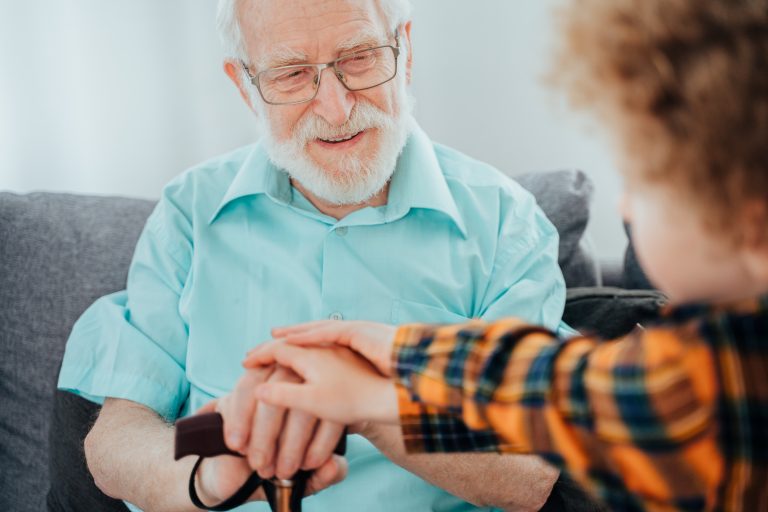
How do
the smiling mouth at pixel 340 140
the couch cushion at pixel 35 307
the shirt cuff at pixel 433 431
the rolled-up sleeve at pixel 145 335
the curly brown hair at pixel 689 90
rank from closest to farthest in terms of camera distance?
the curly brown hair at pixel 689 90 → the shirt cuff at pixel 433 431 → the rolled-up sleeve at pixel 145 335 → the smiling mouth at pixel 340 140 → the couch cushion at pixel 35 307

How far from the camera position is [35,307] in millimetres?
1732

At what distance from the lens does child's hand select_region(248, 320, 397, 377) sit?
82 centimetres

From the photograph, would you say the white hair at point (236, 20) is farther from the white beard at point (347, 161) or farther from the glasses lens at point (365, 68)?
the white beard at point (347, 161)

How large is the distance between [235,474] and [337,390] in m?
0.26

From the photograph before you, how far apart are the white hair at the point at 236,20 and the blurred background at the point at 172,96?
975 millimetres

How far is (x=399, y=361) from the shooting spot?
769 millimetres

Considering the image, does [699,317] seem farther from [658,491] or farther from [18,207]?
[18,207]

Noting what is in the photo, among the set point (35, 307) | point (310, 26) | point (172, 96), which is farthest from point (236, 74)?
point (172, 96)

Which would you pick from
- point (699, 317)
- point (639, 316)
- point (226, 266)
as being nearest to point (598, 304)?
point (639, 316)

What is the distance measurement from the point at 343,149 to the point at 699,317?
95 centimetres

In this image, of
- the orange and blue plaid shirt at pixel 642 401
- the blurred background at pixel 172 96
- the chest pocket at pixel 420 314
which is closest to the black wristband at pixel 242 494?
the orange and blue plaid shirt at pixel 642 401

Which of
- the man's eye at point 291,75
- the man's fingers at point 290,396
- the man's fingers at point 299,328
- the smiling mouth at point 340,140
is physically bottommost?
the man's fingers at point 290,396

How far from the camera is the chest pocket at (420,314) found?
4.53 feet

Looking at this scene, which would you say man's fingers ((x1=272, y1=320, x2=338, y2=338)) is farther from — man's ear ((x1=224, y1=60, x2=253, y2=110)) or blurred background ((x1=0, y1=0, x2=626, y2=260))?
blurred background ((x1=0, y1=0, x2=626, y2=260))
